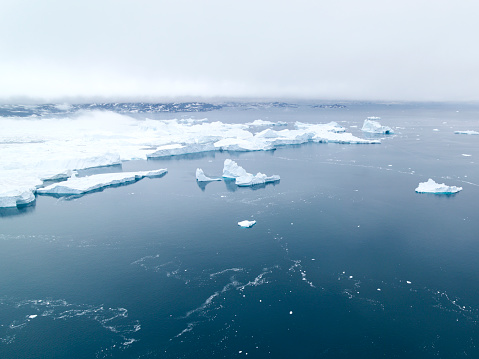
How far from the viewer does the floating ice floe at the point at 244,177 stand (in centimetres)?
3531

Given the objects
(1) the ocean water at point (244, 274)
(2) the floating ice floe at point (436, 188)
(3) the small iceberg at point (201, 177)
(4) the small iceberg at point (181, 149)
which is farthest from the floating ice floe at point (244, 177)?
(4) the small iceberg at point (181, 149)

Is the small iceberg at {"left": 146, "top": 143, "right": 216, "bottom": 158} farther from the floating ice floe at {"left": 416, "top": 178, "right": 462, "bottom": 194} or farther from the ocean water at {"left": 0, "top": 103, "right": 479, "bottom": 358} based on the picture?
the floating ice floe at {"left": 416, "top": 178, "right": 462, "bottom": 194}

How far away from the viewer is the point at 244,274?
18.3 m

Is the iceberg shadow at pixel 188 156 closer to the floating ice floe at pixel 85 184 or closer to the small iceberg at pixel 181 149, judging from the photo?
the small iceberg at pixel 181 149

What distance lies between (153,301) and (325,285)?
879cm

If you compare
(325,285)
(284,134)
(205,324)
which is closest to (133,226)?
(205,324)

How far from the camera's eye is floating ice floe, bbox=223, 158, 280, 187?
35.3 meters

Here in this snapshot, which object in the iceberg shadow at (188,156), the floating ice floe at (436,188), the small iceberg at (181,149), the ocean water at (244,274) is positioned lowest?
the ocean water at (244,274)

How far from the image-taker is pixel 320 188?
33.8m

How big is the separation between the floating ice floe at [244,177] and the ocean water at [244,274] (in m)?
1.68

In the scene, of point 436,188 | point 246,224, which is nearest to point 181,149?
point 246,224

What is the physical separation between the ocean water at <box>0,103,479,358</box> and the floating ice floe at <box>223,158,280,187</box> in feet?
5.50

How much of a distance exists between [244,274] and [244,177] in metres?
18.0

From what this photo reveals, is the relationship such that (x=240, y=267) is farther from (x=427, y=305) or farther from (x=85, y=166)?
(x=85, y=166)
